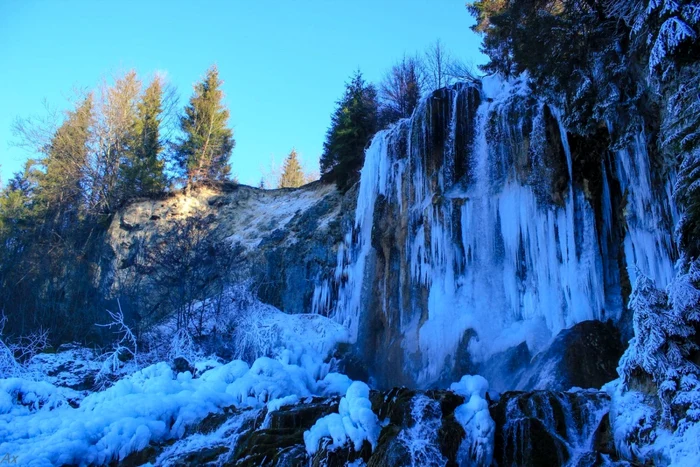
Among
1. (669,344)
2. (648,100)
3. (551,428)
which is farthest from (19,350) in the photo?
(648,100)

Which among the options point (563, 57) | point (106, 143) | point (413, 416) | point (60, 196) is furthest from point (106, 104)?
point (413, 416)

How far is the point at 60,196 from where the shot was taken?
27141 millimetres

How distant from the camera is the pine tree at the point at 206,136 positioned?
2717 centimetres

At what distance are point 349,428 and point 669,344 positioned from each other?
4160 millimetres

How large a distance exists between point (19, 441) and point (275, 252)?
12.0 metres

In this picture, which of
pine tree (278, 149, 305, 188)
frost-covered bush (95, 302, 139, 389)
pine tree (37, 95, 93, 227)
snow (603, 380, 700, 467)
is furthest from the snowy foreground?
pine tree (278, 149, 305, 188)

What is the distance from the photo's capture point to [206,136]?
28172 millimetres

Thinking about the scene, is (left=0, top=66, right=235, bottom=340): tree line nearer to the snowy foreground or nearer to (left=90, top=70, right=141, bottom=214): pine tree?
(left=90, top=70, right=141, bottom=214): pine tree

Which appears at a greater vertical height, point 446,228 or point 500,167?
point 500,167

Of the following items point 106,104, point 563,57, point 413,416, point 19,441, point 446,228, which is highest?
point 106,104

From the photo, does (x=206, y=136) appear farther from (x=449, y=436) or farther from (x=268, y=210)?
(x=449, y=436)

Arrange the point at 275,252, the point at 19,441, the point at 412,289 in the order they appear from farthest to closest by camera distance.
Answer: the point at 275,252 → the point at 412,289 → the point at 19,441

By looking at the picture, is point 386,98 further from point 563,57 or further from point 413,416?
point 413,416

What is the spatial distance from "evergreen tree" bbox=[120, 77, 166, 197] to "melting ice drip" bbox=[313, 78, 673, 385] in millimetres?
14281
